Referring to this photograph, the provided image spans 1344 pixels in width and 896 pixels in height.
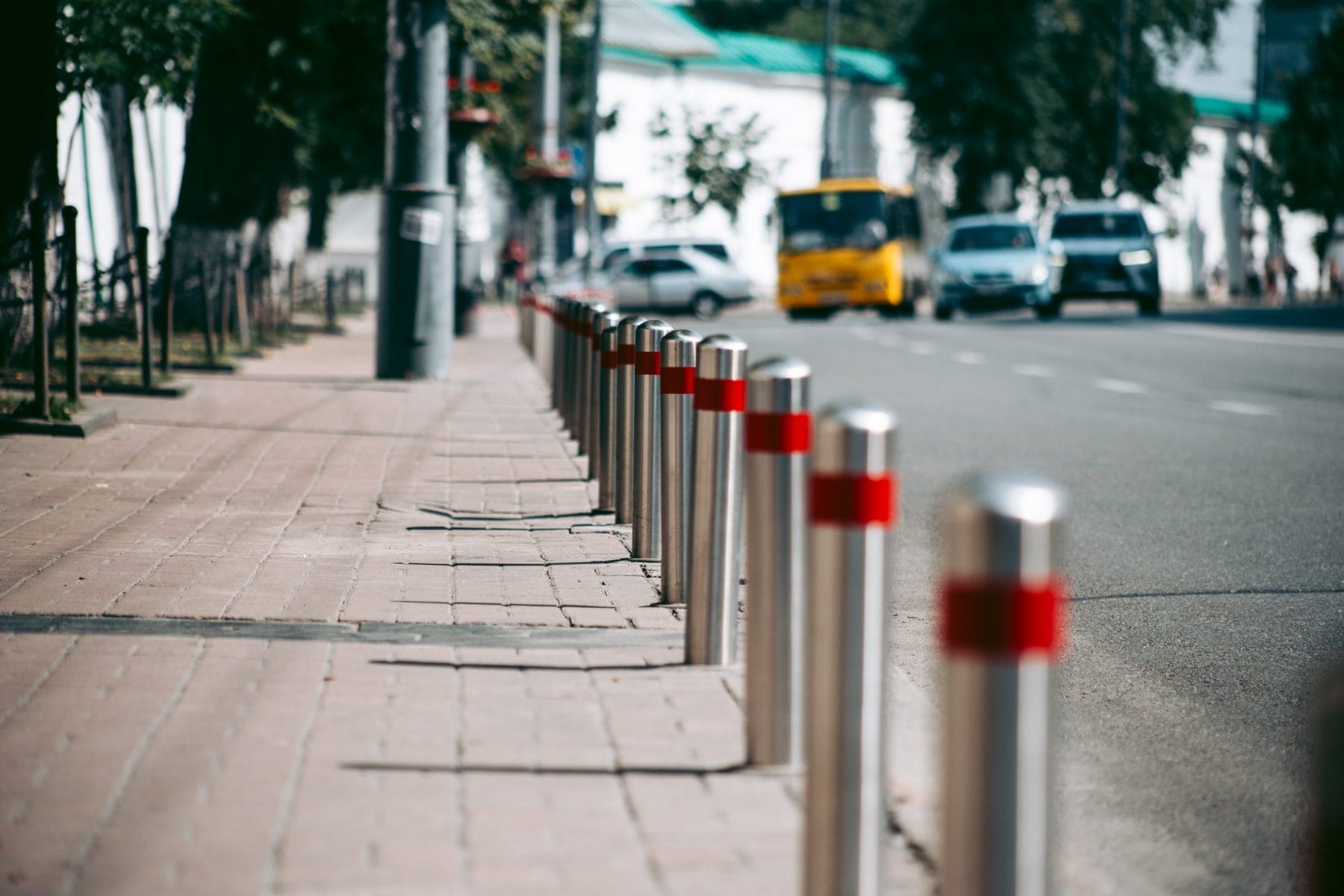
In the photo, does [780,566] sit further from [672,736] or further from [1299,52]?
[1299,52]

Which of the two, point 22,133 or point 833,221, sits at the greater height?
point 833,221

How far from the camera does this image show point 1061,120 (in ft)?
208

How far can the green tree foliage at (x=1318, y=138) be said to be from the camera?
69.4 metres

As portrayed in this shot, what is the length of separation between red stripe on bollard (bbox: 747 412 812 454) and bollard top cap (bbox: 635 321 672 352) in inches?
96.6

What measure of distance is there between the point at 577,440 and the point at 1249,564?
5150 mm

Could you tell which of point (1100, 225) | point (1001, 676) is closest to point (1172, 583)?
point (1001, 676)

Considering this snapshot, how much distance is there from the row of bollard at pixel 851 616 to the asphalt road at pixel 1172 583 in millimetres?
723

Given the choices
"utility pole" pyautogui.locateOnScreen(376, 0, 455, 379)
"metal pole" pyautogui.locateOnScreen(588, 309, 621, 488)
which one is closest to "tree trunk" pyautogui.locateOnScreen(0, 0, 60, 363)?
"utility pole" pyautogui.locateOnScreen(376, 0, 455, 379)

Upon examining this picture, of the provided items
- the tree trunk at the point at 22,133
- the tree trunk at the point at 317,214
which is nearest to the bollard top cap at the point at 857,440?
the tree trunk at the point at 22,133

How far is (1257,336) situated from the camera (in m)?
28.8

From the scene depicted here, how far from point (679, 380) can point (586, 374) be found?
188 inches

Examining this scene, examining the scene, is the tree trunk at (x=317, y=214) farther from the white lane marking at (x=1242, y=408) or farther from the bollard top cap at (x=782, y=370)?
the bollard top cap at (x=782, y=370)

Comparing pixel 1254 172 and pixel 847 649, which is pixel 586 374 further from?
pixel 1254 172

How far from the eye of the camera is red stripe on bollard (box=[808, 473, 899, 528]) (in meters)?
3.39
